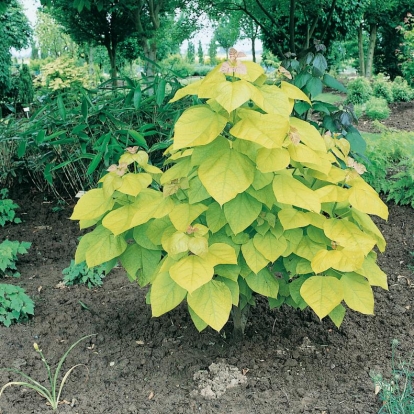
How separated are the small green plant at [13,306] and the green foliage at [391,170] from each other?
2.89 metres

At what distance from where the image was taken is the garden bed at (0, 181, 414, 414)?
2.21m

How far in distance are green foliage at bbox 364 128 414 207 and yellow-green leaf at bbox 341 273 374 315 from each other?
2.32 metres

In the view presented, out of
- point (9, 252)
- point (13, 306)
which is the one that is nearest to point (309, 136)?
point (13, 306)

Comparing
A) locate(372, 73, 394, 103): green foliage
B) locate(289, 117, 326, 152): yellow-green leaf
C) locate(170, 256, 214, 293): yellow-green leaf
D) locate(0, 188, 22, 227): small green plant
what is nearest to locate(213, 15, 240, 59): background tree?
locate(289, 117, 326, 152): yellow-green leaf

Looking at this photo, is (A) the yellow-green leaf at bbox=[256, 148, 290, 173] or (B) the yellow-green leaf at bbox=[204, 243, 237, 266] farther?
(B) the yellow-green leaf at bbox=[204, 243, 237, 266]

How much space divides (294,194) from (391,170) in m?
3.79

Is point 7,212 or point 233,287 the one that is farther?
point 7,212

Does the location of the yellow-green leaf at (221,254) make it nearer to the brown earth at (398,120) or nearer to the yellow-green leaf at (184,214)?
the yellow-green leaf at (184,214)

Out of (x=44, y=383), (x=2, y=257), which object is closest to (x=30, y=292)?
(x=2, y=257)

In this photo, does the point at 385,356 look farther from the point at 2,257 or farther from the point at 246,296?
the point at 2,257

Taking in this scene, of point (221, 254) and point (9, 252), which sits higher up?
point (221, 254)

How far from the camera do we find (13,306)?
2773 millimetres

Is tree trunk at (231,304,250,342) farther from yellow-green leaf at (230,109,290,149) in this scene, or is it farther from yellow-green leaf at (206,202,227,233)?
yellow-green leaf at (230,109,290,149)

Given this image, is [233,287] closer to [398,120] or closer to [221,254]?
[221,254]
